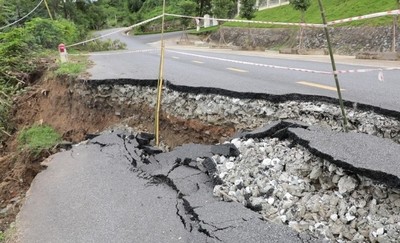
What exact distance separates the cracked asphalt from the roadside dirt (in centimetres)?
65

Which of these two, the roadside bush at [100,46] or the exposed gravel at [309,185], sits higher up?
the exposed gravel at [309,185]

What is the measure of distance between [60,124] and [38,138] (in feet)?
2.49

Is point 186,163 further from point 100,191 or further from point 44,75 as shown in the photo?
point 44,75

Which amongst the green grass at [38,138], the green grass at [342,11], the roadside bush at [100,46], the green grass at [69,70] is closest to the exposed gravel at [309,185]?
the green grass at [38,138]

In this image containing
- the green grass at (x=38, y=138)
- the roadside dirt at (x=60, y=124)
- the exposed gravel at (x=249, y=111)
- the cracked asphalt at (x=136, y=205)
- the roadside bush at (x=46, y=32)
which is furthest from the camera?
the roadside bush at (x=46, y=32)

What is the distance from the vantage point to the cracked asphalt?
3.20m

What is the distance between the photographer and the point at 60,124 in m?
8.32

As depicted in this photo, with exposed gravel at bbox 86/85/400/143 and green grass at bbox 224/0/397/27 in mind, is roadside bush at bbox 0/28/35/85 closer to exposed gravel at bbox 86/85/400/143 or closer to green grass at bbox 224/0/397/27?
exposed gravel at bbox 86/85/400/143

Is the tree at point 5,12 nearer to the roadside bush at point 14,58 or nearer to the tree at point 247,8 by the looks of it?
the roadside bush at point 14,58

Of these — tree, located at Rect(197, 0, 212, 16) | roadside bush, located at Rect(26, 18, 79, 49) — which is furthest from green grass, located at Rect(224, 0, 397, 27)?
roadside bush, located at Rect(26, 18, 79, 49)

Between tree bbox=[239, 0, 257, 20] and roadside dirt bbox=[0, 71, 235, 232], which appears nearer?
roadside dirt bbox=[0, 71, 235, 232]

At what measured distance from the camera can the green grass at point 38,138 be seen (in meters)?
7.03

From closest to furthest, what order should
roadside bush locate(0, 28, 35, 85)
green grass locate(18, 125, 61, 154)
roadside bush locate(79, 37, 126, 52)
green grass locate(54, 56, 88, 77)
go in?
green grass locate(18, 125, 61, 154), green grass locate(54, 56, 88, 77), roadside bush locate(0, 28, 35, 85), roadside bush locate(79, 37, 126, 52)

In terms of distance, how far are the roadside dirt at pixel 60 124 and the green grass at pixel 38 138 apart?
152mm
